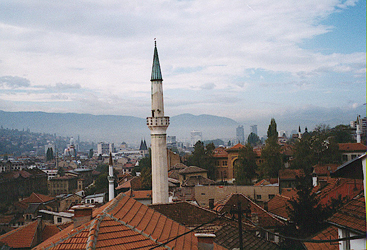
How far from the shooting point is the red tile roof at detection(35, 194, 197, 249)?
5.00m

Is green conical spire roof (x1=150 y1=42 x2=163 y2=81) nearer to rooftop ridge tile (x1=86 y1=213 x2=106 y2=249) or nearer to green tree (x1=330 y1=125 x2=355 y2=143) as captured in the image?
rooftop ridge tile (x1=86 y1=213 x2=106 y2=249)

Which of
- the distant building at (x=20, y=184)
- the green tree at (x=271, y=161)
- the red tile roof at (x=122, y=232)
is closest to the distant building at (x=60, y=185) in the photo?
the distant building at (x=20, y=184)

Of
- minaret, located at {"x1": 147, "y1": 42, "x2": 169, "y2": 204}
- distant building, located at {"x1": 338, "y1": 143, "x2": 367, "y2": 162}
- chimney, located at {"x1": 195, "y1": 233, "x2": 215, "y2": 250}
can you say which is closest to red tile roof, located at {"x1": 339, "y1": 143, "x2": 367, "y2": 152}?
distant building, located at {"x1": 338, "y1": 143, "x2": 367, "y2": 162}

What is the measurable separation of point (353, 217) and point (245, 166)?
30.3 metres

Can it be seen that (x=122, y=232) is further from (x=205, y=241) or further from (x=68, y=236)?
(x=205, y=241)

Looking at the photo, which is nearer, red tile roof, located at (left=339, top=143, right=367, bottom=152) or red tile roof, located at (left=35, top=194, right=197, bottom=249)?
red tile roof, located at (left=35, top=194, right=197, bottom=249)

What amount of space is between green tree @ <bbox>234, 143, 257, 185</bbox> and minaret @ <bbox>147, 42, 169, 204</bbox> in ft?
56.3

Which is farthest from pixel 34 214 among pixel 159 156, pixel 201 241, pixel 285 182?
pixel 201 241

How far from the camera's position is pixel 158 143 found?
16.7 metres

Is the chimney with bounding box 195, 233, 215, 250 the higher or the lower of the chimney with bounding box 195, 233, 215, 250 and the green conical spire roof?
the lower

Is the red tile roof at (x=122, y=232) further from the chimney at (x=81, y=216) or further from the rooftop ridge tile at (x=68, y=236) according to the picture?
the chimney at (x=81, y=216)

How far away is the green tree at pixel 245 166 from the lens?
110ft

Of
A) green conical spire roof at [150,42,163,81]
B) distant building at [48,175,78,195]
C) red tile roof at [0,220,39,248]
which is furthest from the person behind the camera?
distant building at [48,175,78,195]

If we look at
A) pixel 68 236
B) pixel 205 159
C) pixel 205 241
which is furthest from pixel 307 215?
pixel 205 159
